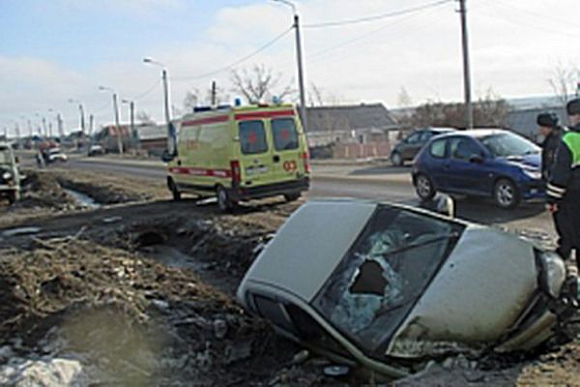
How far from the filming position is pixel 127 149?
90.4 meters

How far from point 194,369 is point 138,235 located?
6.93m

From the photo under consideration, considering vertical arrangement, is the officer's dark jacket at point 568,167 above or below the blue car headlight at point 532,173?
above

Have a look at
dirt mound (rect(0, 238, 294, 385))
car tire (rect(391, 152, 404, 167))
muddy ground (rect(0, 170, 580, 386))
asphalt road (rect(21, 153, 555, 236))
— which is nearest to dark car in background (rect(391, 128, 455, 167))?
car tire (rect(391, 152, 404, 167))

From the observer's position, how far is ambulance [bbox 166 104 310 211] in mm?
14102

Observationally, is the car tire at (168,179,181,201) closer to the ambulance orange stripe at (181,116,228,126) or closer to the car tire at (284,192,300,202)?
the ambulance orange stripe at (181,116,228,126)

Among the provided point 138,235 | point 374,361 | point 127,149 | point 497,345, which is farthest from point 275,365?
point 127,149

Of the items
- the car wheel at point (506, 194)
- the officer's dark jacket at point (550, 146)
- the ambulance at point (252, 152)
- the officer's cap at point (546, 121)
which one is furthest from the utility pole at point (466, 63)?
the officer's cap at point (546, 121)

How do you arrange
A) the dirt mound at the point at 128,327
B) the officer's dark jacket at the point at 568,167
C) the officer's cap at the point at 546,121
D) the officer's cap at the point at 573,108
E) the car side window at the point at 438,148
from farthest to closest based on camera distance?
the car side window at the point at 438,148
the officer's cap at the point at 546,121
the officer's cap at the point at 573,108
the officer's dark jacket at the point at 568,167
the dirt mound at the point at 128,327

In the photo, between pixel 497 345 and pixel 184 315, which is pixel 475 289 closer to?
pixel 497 345

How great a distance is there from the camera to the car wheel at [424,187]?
549 inches

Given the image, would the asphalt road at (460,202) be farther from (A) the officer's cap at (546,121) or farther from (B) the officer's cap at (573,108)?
(B) the officer's cap at (573,108)

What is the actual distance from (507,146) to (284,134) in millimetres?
4643

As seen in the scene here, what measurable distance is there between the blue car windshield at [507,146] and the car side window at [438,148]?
0.97m

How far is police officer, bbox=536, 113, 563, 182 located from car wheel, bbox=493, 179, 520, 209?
3.69m
